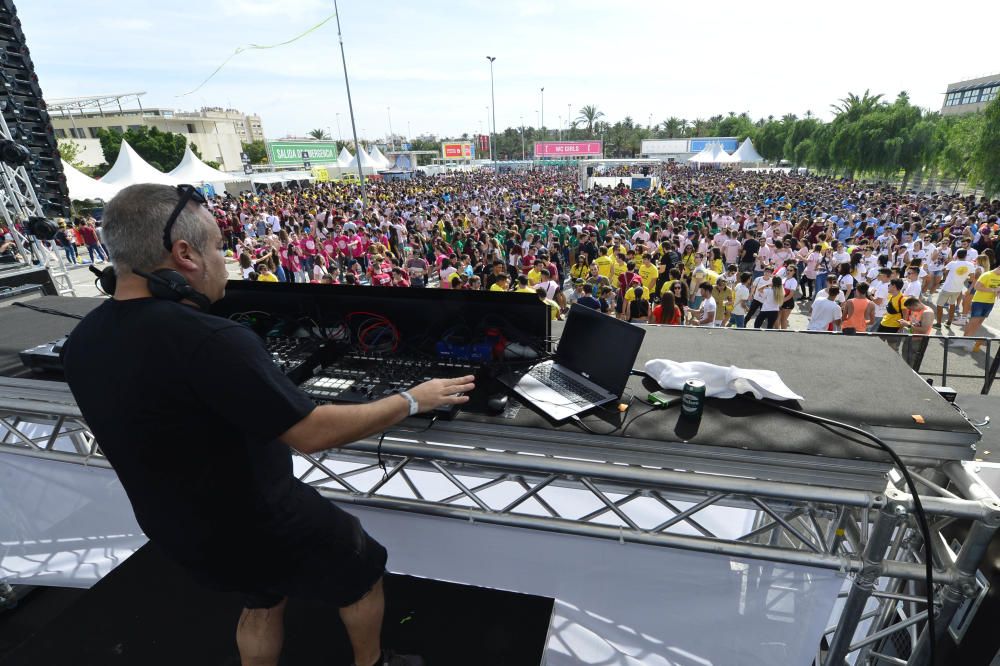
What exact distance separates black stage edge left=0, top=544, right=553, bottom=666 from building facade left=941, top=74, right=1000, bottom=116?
65905mm

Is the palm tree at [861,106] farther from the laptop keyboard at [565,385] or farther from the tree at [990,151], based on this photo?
the laptop keyboard at [565,385]

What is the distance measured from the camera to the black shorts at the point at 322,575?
1.71m

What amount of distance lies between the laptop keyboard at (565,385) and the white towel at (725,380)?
1.17ft

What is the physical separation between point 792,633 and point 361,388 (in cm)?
220

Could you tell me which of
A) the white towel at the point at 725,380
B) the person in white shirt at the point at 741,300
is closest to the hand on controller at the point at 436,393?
the white towel at the point at 725,380

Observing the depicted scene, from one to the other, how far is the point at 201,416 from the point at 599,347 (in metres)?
1.63

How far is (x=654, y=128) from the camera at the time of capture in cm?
9344

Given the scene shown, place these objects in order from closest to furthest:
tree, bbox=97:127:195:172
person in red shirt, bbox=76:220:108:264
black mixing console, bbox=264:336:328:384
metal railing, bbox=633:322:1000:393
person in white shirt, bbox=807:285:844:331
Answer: black mixing console, bbox=264:336:328:384 → metal railing, bbox=633:322:1000:393 → person in white shirt, bbox=807:285:844:331 → person in red shirt, bbox=76:220:108:264 → tree, bbox=97:127:195:172

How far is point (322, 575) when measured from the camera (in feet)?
5.76

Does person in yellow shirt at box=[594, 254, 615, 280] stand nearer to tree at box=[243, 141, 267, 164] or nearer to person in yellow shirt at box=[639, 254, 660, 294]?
person in yellow shirt at box=[639, 254, 660, 294]

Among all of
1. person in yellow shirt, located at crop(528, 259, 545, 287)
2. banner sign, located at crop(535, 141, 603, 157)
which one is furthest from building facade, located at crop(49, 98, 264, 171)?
person in yellow shirt, located at crop(528, 259, 545, 287)

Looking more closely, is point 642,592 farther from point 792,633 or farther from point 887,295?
point 887,295

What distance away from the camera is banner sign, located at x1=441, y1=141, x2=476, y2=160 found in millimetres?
61062

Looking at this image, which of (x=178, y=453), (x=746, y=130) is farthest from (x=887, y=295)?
(x=746, y=130)
